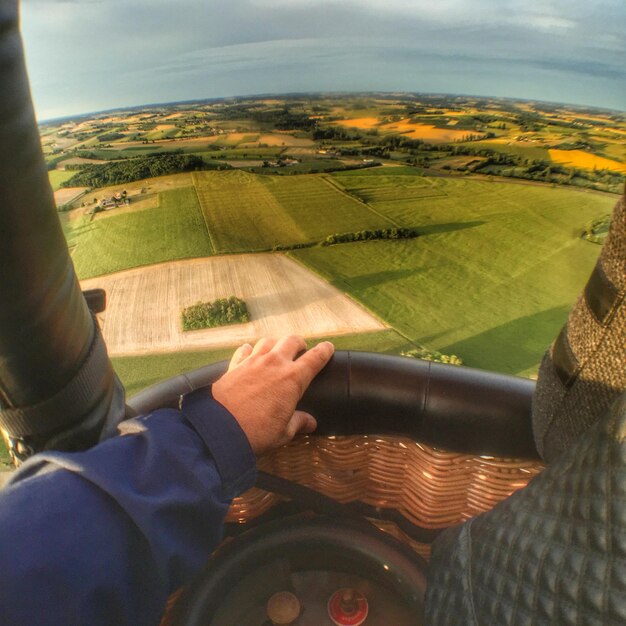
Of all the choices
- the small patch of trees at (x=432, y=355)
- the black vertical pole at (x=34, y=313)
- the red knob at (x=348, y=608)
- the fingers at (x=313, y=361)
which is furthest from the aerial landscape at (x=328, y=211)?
the red knob at (x=348, y=608)

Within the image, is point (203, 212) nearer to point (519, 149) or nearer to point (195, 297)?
point (195, 297)

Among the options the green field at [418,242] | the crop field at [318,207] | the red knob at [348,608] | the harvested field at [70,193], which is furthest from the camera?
the crop field at [318,207]

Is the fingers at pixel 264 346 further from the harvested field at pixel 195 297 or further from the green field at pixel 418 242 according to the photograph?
the harvested field at pixel 195 297

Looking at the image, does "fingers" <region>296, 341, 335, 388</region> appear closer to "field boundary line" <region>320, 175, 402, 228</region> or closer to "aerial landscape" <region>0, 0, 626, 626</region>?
"aerial landscape" <region>0, 0, 626, 626</region>

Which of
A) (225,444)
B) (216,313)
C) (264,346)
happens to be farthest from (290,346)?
(216,313)

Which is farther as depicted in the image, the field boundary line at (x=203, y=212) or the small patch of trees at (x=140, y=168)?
the field boundary line at (x=203, y=212)

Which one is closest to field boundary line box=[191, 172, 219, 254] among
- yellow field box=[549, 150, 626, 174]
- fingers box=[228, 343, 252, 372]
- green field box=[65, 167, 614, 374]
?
green field box=[65, 167, 614, 374]
